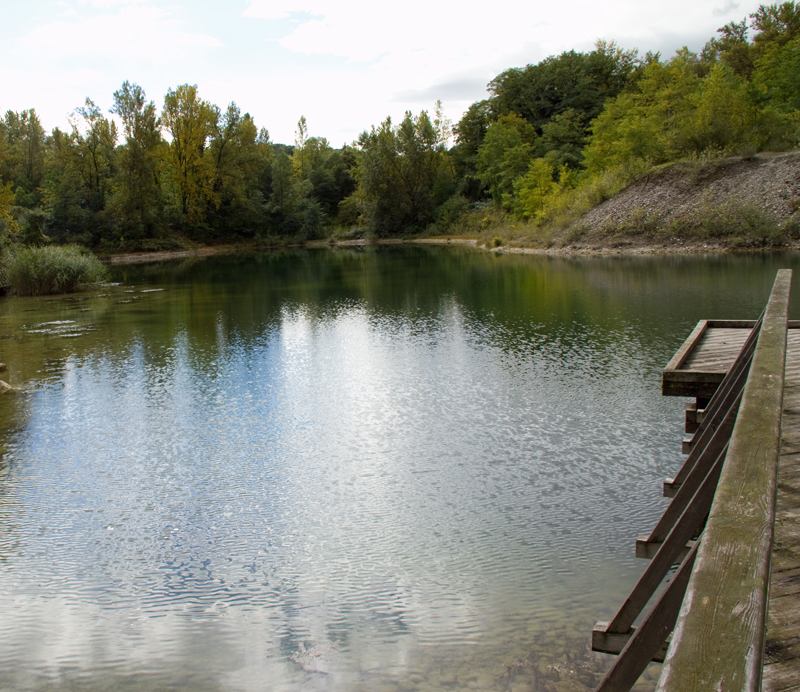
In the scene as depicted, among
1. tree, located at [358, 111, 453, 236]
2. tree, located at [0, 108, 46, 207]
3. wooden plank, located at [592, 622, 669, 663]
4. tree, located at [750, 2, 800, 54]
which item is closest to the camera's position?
wooden plank, located at [592, 622, 669, 663]

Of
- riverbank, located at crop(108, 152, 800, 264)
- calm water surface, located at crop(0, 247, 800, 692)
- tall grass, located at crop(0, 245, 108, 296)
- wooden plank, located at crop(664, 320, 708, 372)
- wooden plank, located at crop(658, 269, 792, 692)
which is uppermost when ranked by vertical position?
riverbank, located at crop(108, 152, 800, 264)

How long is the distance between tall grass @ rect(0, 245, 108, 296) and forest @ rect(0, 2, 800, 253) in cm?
1026

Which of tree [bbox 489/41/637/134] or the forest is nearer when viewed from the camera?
the forest

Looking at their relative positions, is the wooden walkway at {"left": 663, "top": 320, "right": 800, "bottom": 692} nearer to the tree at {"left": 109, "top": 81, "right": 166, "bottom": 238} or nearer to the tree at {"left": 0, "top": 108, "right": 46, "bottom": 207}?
the tree at {"left": 109, "top": 81, "right": 166, "bottom": 238}

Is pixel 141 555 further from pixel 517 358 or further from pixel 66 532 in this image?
pixel 517 358

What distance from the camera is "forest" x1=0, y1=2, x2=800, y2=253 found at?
128 ft

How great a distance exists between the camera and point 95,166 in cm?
5847

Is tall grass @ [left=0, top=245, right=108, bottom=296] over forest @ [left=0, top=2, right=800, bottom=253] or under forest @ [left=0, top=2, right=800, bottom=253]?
under

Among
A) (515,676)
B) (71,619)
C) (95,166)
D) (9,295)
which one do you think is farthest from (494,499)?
(95,166)

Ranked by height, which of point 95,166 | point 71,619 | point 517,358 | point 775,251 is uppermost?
point 95,166

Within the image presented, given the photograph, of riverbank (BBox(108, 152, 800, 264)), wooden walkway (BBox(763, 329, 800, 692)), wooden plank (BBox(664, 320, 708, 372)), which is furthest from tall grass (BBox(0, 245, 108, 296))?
wooden walkway (BBox(763, 329, 800, 692))

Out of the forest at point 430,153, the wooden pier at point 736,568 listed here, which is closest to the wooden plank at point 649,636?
the wooden pier at point 736,568

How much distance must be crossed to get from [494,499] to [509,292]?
51.9 ft

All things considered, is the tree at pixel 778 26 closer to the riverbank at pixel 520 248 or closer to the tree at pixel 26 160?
the riverbank at pixel 520 248
